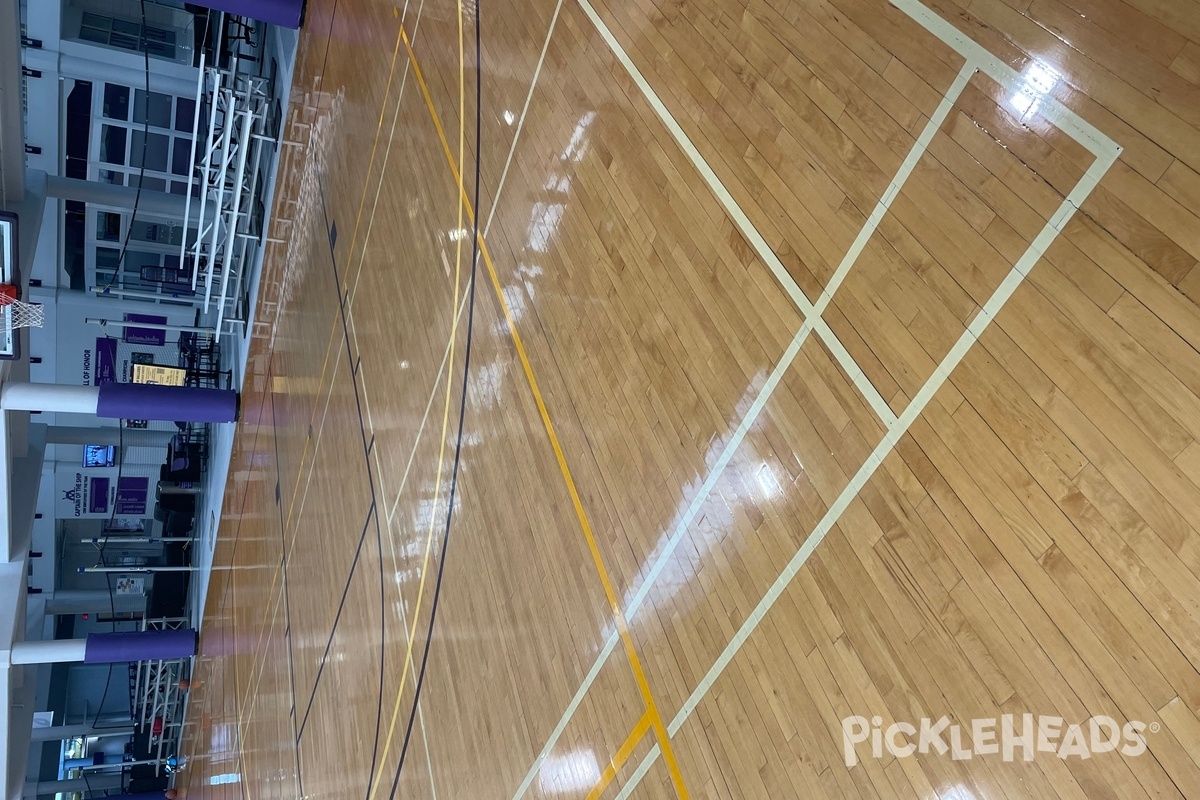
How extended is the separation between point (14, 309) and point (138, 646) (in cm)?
388

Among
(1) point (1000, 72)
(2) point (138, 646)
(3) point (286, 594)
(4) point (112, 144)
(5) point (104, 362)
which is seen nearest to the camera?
(1) point (1000, 72)

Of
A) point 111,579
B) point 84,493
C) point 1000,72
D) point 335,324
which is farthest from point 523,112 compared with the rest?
point 111,579

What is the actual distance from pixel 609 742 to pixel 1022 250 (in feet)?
4.95

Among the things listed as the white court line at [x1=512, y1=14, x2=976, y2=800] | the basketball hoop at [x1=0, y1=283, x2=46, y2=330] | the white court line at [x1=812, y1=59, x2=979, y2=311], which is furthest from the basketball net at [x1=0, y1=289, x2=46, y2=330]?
the white court line at [x1=812, y1=59, x2=979, y2=311]

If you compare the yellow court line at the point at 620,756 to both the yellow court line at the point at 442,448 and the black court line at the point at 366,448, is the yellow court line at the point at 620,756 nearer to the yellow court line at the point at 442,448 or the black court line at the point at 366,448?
the yellow court line at the point at 442,448

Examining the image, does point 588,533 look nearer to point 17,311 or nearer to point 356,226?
point 356,226

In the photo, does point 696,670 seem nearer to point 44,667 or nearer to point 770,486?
point 770,486

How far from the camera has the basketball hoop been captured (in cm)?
552

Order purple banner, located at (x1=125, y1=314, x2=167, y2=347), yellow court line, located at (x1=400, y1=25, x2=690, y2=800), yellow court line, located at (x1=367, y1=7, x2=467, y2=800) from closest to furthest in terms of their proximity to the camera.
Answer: yellow court line, located at (x1=400, y1=25, x2=690, y2=800) → yellow court line, located at (x1=367, y1=7, x2=467, y2=800) → purple banner, located at (x1=125, y1=314, x2=167, y2=347)

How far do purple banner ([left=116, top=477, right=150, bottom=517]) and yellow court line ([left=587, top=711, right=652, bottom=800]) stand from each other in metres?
12.1

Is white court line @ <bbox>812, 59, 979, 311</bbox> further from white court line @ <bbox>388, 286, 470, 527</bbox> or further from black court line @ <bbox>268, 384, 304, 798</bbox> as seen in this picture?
black court line @ <bbox>268, 384, 304, 798</bbox>

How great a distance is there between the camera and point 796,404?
1647mm

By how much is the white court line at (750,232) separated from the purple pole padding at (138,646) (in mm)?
7980

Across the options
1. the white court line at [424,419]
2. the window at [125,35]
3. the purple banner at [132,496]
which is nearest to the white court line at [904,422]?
the white court line at [424,419]
